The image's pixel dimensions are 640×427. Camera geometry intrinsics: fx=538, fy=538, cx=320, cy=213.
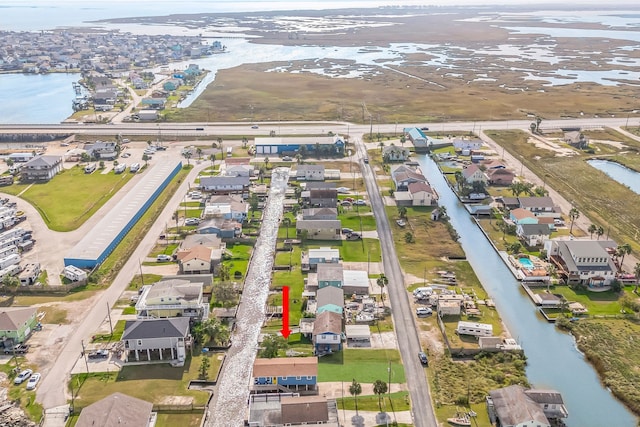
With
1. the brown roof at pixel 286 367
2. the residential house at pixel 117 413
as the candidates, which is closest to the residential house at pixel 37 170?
the residential house at pixel 117 413

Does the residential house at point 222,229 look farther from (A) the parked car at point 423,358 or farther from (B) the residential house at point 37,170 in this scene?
(B) the residential house at point 37,170

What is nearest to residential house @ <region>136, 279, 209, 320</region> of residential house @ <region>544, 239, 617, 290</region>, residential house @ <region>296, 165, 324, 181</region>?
residential house @ <region>544, 239, 617, 290</region>

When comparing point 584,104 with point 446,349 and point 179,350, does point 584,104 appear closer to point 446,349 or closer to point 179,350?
point 446,349

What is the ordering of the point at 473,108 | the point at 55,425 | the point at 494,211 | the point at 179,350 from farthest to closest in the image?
the point at 473,108 < the point at 494,211 < the point at 179,350 < the point at 55,425

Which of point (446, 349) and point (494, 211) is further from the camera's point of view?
point (494, 211)

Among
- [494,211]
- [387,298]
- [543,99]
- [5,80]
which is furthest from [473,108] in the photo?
[5,80]

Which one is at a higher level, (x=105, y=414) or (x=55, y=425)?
(x=105, y=414)

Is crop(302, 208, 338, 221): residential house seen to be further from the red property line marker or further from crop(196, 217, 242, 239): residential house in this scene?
the red property line marker
